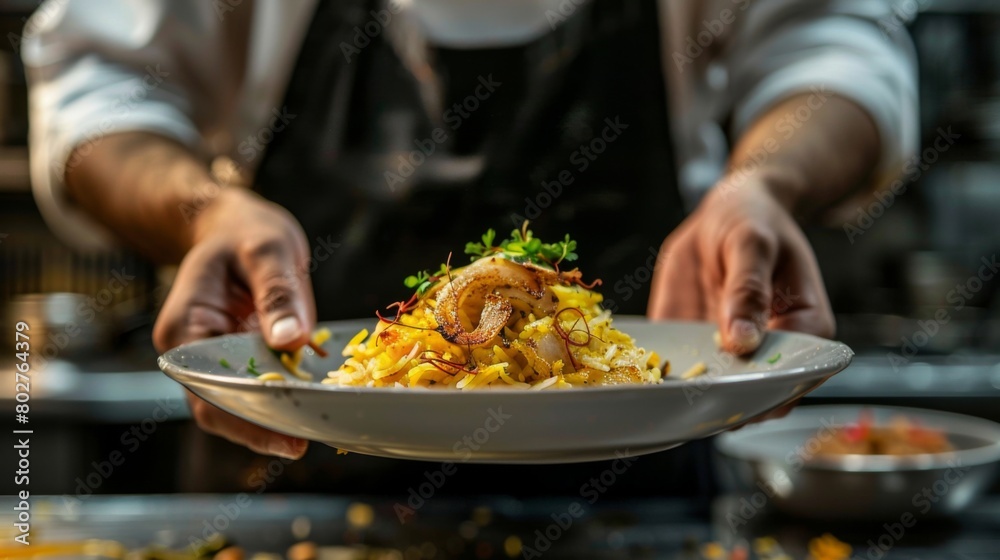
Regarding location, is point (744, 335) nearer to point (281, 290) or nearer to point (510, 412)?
A: point (510, 412)

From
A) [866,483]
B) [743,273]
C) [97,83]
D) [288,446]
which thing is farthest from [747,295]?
[97,83]

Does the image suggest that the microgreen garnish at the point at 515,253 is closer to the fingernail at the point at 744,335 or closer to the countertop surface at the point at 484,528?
the fingernail at the point at 744,335

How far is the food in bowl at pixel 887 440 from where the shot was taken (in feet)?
6.88

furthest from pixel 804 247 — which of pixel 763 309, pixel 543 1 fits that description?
pixel 543 1

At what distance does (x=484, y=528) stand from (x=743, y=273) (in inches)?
36.3

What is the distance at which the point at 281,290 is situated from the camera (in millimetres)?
1186

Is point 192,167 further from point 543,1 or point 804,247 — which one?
point 804,247

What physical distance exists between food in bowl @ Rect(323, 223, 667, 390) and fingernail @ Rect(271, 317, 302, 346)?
0.07m

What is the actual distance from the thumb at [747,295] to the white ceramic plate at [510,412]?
20 cm

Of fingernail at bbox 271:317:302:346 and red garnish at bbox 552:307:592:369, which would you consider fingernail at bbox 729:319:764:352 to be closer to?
red garnish at bbox 552:307:592:369

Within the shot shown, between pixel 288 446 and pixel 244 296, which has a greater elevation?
pixel 244 296

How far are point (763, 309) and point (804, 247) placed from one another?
0.86ft

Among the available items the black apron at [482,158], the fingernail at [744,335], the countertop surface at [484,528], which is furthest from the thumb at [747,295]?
the black apron at [482,158]

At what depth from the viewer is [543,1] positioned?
83.3 inches
